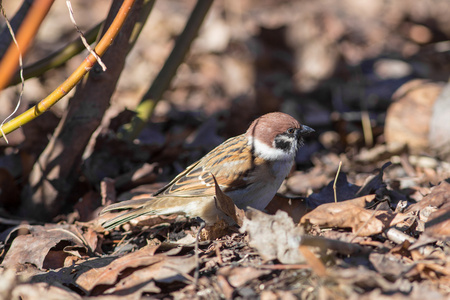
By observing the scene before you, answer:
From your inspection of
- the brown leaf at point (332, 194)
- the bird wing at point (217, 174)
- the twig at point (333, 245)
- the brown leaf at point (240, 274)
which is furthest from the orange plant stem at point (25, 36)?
the brown leaf at point (332, 194)

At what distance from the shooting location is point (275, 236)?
9.61 feet

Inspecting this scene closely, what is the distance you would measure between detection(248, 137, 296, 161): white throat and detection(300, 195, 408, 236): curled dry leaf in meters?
0.93

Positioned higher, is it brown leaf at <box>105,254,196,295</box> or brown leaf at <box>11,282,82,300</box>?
brown leaf at <box>11,282,82,300</box>

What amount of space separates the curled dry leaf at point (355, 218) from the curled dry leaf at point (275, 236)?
50 centimetres

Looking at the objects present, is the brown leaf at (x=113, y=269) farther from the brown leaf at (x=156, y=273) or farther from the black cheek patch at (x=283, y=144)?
the black cheek patch at (x=283, y=144)

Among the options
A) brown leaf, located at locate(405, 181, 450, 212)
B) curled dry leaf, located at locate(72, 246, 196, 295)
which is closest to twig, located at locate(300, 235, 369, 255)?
curled dry leaf, located at locate(72, 246, 196, 295)

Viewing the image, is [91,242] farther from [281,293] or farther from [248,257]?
[281,293]

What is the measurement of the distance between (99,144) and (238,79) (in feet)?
12.4

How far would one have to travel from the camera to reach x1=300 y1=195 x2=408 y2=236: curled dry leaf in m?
3.22

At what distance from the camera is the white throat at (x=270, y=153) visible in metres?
4.45

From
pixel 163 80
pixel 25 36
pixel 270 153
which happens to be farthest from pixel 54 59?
pixel 270 153

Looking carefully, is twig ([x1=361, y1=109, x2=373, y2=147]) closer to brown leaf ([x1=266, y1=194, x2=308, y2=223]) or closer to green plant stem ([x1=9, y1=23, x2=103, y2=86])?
brown leaf ([x1=266, y1=194, x2=308, y2=223])

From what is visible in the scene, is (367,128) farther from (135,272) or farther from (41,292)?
(41,292)

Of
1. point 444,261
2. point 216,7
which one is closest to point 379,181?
point 444,261
